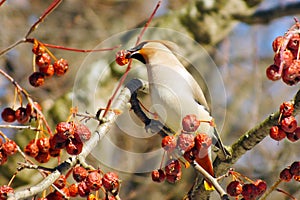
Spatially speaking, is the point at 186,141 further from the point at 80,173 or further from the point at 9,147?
the point at 9,147

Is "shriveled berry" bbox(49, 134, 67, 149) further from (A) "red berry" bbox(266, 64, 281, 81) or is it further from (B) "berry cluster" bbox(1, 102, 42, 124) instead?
(A) "red berry" bbox(266, 64, 281, 81)

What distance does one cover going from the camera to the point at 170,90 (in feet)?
8.71

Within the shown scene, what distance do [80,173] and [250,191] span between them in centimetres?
54

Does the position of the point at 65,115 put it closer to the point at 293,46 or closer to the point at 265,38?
the point at 293,46

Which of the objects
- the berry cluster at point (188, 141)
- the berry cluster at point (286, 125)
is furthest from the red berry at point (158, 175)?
the berry cluster at point (286, 125)

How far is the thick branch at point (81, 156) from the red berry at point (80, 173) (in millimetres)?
28

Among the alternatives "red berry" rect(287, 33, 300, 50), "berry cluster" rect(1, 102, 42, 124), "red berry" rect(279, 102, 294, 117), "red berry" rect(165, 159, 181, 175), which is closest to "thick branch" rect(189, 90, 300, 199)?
"red berry" rect(279, 102, 294, 117)

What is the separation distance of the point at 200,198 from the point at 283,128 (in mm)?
526

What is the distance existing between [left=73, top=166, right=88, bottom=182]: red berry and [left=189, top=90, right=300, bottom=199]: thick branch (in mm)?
549

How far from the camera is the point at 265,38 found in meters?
6.35

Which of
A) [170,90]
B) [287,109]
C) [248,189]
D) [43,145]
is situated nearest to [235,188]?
[248,189]

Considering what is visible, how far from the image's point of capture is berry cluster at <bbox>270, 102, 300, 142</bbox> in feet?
5.91

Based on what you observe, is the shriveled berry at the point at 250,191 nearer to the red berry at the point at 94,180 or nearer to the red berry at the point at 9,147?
the red berry at the point at 94,180

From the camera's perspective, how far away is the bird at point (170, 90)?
2.50 meters
